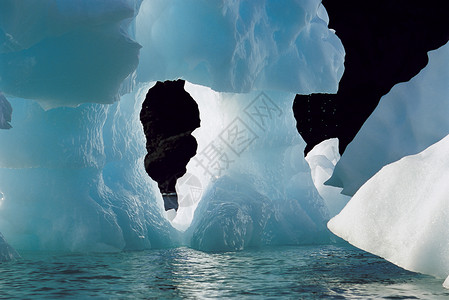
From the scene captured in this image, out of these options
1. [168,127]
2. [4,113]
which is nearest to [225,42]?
[4,113]

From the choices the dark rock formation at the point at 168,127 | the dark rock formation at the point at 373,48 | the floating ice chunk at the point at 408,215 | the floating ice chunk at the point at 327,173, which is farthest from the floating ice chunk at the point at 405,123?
the dark rock formation at the point at 168,127

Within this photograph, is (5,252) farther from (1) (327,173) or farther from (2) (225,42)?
(1) (327,173)

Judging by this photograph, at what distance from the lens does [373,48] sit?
637 inches

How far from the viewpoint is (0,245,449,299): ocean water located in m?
3.57

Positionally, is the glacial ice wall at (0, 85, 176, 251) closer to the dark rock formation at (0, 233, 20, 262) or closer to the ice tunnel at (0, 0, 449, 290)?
the ice tunnel at (0, 0, 449, 290)

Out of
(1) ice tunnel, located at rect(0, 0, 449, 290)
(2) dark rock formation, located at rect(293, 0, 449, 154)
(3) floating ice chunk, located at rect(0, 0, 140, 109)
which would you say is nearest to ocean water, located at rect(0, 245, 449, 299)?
(1) ice tunnel, located at rect(0, 0, 449, 290)

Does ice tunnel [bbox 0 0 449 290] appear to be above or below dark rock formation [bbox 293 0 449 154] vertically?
below

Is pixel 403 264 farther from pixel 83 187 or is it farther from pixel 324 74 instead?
pixel 324 74

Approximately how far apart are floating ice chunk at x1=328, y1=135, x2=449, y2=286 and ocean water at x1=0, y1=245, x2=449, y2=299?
19 cm

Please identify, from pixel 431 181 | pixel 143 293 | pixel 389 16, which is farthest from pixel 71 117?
pixel 389 16

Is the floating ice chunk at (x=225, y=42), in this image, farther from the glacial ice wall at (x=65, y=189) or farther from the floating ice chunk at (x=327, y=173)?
the floating ice chunk at (x=327, y=173)

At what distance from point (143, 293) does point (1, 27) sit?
2155 millimetres

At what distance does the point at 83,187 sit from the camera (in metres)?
6.47

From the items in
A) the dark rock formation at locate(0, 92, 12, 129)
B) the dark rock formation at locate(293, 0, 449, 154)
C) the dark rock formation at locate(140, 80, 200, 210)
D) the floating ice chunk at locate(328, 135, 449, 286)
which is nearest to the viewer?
the floating ice chunk at locate(328, 135, 449, 286)
